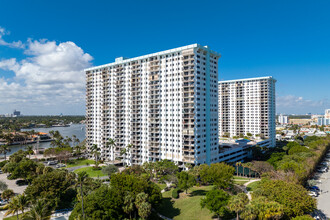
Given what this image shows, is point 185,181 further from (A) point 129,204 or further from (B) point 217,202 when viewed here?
(A) point 129,204

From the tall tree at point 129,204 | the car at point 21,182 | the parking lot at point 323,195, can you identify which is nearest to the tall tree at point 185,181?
the tall tree at point 129,204

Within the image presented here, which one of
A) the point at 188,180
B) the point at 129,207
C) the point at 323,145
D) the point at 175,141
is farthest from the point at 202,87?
the point at 323,145

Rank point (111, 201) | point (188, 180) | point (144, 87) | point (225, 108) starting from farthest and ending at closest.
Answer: point (225, 108) → point (144, 87) → point (188, 180) → point (111, 201)

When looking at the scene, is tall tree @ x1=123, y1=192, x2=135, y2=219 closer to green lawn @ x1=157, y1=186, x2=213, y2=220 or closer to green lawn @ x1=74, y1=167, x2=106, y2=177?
green lawn @ x1=157, y1=186, x2=213, y2=220

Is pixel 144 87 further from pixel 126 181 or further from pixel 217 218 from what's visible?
pixel 217 218

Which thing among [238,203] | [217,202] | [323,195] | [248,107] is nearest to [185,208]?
[217,202]
